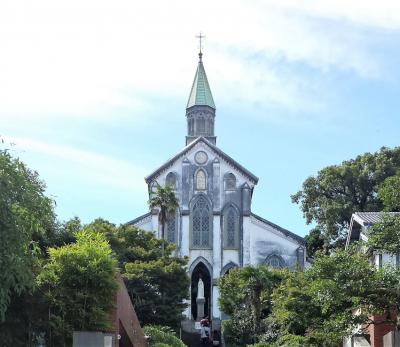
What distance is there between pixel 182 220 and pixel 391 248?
4688cm

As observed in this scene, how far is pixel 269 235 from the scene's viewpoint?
63.9 metres

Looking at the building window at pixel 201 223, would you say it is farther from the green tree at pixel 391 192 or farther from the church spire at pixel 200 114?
the green tree at pixel 391 192

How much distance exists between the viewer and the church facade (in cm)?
6288

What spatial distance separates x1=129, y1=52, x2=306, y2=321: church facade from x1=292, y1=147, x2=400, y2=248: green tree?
5.41 m

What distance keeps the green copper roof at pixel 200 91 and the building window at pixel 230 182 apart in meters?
9.19

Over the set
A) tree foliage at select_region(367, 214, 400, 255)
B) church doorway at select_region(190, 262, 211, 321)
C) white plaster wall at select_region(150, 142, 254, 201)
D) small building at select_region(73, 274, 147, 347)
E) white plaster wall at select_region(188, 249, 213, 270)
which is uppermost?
white plaster wall at select_region(150, 142, 254, 201)

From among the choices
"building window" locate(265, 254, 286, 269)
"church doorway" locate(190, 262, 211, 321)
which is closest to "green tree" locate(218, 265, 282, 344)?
"church doorway" locate(190, 262, 211, 321)

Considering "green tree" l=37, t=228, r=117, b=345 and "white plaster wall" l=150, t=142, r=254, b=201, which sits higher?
"white plaster wall" l=150, t=142, r=254, b=201

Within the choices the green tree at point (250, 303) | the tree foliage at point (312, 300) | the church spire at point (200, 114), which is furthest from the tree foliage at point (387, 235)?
the church spire at point (200, 114)

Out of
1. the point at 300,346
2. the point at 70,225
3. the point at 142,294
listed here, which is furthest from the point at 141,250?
the point at 300,346

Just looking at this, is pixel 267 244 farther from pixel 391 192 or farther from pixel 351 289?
pixel 351 289

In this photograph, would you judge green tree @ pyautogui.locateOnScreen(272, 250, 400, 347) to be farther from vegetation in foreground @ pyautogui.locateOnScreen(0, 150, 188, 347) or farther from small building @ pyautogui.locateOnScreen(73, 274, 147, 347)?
vegetation in foreground @ pyautogui.locateOnScreen(0, 150, 188, 347)

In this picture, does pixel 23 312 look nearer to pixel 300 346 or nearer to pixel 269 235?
pixel 300 346

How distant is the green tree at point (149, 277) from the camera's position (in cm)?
3847
